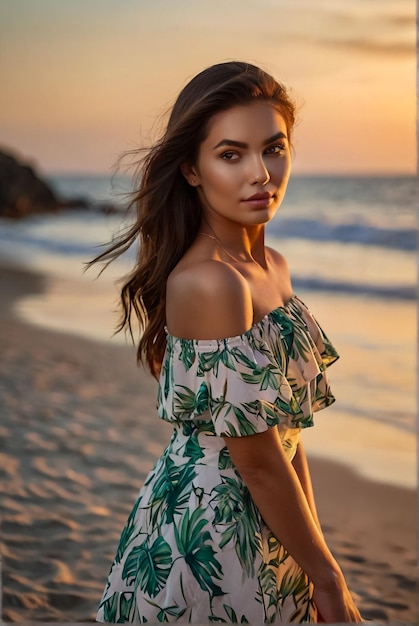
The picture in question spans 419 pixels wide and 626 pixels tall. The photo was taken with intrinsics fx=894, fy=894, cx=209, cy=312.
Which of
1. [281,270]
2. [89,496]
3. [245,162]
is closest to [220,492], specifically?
[281,270]

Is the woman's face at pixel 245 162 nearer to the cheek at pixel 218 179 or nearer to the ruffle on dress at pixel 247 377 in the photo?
the cheek at pixel 218 179

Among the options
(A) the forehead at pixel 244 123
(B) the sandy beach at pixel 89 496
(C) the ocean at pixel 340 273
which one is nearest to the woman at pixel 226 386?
(A) the forehead at pixel 244 123

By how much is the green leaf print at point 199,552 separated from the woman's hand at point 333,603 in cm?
15

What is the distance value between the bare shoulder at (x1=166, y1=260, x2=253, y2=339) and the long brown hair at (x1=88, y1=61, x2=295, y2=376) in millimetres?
104

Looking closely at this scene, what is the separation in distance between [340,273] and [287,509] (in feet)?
22.1

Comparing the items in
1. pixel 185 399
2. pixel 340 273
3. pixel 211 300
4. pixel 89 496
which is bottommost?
pixel 89 496

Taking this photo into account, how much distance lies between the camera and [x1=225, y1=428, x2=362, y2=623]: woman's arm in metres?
1.25

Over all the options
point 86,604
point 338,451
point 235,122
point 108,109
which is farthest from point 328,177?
point 235,122

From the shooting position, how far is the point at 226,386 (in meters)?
1.27

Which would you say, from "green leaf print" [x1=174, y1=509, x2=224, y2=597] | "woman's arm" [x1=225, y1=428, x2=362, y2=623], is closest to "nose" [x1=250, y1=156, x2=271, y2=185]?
"woman's arm" [x1=225, y1=428, x2=362, y2=623]

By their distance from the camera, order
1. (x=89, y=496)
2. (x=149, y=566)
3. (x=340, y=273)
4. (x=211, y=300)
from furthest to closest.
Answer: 1. (x=340, y=273)
2. (x=89, y=496)
3. (x=149, y=566)
4. (x=211, y=300)

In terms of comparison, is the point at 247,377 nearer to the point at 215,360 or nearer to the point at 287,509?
the point at 215,360

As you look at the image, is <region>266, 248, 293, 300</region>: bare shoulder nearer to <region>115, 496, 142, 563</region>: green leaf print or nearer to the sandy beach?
<region>115, 496, 142, 563</region>: green leaf print

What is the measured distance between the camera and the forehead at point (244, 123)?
128 centimetres
